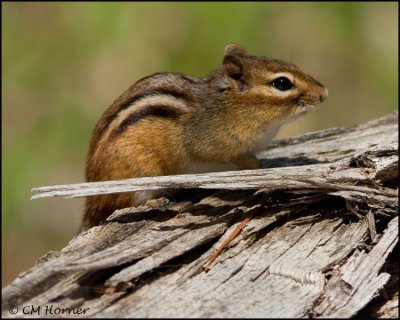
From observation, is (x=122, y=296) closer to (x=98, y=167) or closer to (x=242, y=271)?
(x=242, y=271)

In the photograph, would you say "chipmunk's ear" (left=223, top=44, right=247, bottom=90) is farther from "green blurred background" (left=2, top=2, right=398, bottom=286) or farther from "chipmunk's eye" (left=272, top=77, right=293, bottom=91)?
"green blurred background" (left=2, top=2, right=398, bottom=286)

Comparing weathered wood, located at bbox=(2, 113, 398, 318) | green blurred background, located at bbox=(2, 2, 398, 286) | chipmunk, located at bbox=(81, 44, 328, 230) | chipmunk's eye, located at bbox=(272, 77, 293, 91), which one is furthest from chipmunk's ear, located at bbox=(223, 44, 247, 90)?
green blurred background, located at bbox=(2, 2, 398, 286)

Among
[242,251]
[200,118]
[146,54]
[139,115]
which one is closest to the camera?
[242,251]

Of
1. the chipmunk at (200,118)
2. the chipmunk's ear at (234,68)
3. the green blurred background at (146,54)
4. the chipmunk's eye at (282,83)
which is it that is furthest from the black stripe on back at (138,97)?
the green blurred background at (146,54)

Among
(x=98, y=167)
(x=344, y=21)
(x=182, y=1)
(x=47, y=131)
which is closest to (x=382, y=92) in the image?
(x=344, y=21)

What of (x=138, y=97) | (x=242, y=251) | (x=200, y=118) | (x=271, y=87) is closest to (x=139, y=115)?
(x=138, y=97)

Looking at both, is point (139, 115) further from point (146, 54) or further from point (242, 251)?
point (146, 54)
